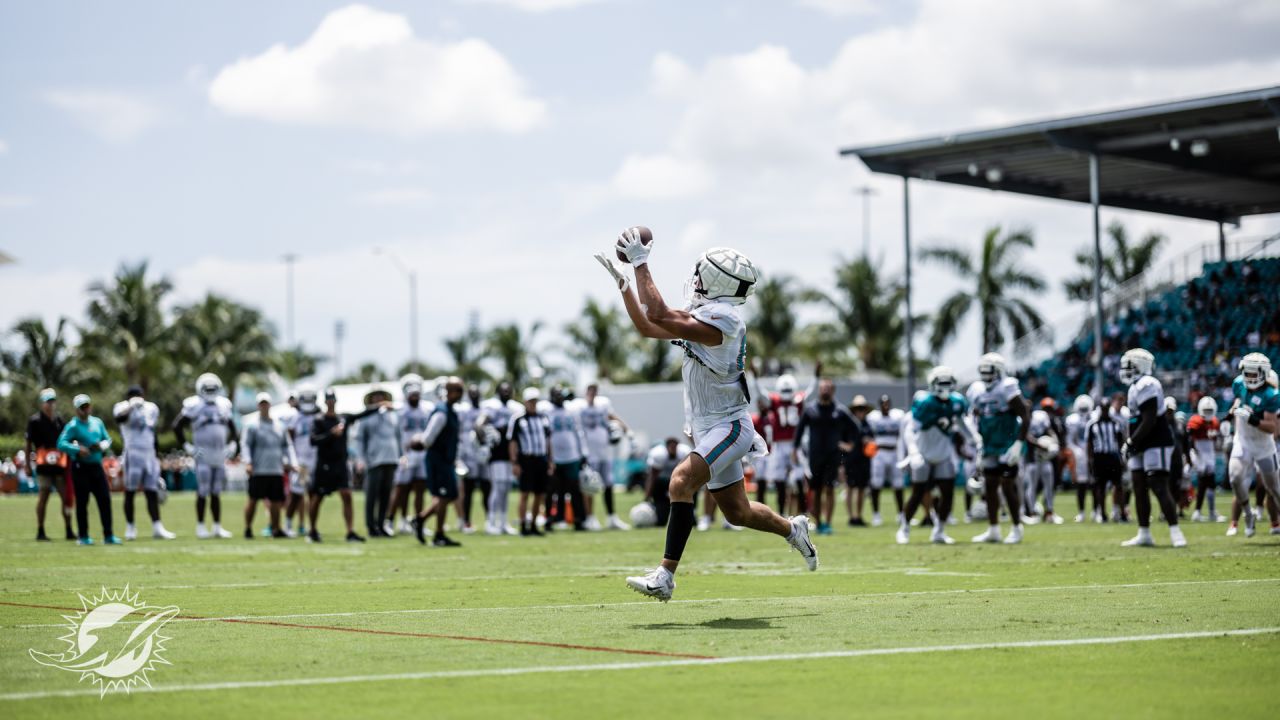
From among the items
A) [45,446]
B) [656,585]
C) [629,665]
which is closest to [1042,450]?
[656,585]

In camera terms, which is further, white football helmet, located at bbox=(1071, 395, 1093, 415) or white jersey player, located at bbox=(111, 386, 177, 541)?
white football helmet, located at bbox=(1071, 395, 1093, 415)

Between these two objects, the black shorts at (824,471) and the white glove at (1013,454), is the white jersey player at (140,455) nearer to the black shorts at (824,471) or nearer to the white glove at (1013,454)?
the black shorts at (824,471)

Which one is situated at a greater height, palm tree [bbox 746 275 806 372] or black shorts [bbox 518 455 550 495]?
palm tree [bbox 746 275 806 372]

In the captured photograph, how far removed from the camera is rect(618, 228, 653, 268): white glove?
32.0ft

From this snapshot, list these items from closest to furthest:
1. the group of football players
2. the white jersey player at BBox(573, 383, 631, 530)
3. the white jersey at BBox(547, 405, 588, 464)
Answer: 1. the group of football players
2. the white jersey at BBox(547, 405, 588, 464)
3. the white jersey player at BBox(573, 383, 631, 530)

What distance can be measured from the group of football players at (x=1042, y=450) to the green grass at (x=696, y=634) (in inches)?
64.9

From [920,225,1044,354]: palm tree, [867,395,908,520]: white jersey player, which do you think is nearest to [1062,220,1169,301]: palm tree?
[920,225,1044,354]: palm tree

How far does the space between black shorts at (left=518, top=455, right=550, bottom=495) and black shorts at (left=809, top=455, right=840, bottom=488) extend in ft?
13.1

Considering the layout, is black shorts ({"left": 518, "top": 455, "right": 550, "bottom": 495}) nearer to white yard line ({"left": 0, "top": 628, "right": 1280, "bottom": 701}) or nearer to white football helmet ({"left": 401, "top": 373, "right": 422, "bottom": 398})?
white football helmet ({"left": 401, "top": 373, "right": 422, "bottom": 398})

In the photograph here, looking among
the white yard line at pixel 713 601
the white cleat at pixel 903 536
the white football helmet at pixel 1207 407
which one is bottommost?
the white cleat at pixel 903 536

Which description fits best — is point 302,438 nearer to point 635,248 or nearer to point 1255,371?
point 1255,371

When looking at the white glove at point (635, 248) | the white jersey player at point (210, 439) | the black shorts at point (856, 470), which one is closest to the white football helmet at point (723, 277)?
the white glove at point (635, 248)

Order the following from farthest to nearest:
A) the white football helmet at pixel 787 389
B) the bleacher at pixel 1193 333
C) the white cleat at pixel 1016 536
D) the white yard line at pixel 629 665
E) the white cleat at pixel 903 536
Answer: the bleacher at pixel 1193 333 < the white football helmet at pixel 787 389 < the white cleat at pixel 903 536 < the white cleat at pixel 1016 536 < the white yard line at pixel 629 665

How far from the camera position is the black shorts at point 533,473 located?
897 inches
